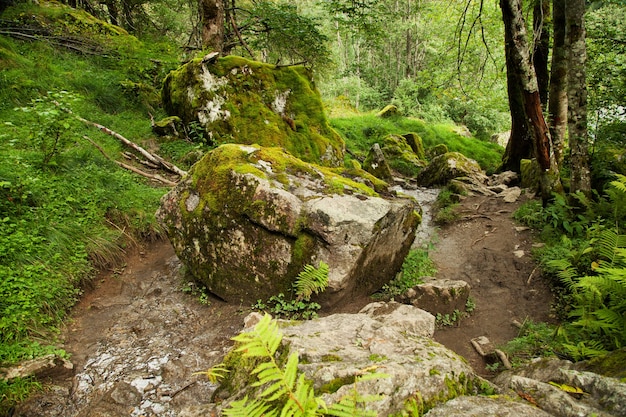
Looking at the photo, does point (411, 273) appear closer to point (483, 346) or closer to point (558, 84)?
point (483, 346)

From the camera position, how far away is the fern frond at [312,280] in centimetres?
448

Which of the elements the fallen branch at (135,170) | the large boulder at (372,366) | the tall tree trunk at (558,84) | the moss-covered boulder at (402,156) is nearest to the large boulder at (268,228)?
the large boulder at (372,366)

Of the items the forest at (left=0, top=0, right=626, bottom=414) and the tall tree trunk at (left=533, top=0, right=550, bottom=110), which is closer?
the forest at (left=0, top=0, right=626, bottom=414)

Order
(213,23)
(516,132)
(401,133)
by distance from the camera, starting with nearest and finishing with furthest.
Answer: (213,23)
(516,132)
(401,133)

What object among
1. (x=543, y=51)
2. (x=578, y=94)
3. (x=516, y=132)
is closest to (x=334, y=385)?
(x=578, y=94)

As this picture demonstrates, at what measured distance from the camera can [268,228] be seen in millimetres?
4711

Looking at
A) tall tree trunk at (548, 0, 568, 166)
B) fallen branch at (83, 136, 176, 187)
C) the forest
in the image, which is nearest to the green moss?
the forest

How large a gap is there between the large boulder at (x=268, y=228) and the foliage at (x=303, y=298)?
0.11 meters

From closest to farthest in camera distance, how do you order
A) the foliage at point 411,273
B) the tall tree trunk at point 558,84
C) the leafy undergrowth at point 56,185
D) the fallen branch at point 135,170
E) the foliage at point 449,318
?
1. the leafy undergrowth at point 56,185
2. the foliage at point 449,318
3. the foliage at point 411,273
4. the fallen branch at point 135,170
5. the tall tree trunk at point 558,84

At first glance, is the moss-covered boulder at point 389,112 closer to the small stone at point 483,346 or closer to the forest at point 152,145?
the forest at point 152,145

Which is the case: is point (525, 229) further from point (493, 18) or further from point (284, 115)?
point (493, 18)

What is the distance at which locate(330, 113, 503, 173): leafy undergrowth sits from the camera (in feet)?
53.9

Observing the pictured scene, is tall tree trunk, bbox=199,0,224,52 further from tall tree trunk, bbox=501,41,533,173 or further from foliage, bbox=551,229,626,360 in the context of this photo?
foliage, bbox=551,229,626,360

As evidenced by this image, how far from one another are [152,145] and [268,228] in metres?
5.70
